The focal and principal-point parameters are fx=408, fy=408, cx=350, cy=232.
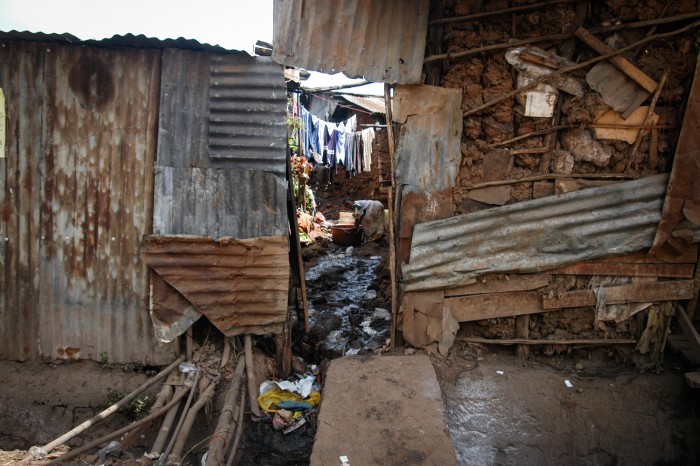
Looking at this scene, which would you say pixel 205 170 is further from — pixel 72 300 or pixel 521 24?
pixel 521 24

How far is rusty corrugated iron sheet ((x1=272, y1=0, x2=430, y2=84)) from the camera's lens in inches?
156

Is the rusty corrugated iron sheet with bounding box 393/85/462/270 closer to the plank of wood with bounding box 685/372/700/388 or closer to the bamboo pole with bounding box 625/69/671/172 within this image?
the bamboo pole with bounding box 625/69/671/172

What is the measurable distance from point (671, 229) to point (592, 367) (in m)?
1.57

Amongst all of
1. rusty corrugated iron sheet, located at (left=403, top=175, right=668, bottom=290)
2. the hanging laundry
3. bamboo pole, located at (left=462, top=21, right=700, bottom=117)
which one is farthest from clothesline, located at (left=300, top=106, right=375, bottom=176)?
rusty corrugated iron sheet, located at (left=403, top=175, right=668, bottom=290)

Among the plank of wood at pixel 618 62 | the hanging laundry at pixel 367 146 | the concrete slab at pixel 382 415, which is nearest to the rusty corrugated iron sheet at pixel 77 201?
the concrete slab at pixel 382 415

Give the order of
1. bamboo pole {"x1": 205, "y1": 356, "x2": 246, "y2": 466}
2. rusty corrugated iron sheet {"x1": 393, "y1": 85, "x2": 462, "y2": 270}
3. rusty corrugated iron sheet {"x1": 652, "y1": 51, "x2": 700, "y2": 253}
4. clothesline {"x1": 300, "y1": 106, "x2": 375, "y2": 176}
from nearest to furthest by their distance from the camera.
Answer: bamboo pole {"x1": 205, "y1": 356, "x2": 246, "y2": 466}
rusty corrugated iron sheet {"x1": 652, "y1": 51, "x2": 700, "y2": 253}
rusty corrugated iron sheet {"x1": 393, "y1": 85, "x2": 462, "y2": 270}
clothesline {"x1": 300, "y1": 106, "x2": 375, "y2": 176}

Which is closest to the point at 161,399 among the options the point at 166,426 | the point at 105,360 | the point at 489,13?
the point at 166,426

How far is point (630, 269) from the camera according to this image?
4.01m

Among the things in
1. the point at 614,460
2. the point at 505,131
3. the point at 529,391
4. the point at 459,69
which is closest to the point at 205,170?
the point at 459,69

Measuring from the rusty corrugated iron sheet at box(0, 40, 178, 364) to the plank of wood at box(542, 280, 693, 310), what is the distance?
402cm

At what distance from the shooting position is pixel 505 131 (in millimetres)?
4078

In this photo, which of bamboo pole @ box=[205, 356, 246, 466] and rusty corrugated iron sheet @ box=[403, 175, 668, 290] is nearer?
bamboo pole @ box=[205, 356, 246, 466]

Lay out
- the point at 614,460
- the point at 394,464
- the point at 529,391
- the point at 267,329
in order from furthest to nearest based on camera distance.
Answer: the point at 267,329 → the point at 529,391 → the point at 614,460 → the point at 394,464

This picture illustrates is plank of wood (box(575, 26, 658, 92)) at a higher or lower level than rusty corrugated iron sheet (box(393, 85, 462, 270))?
higher
